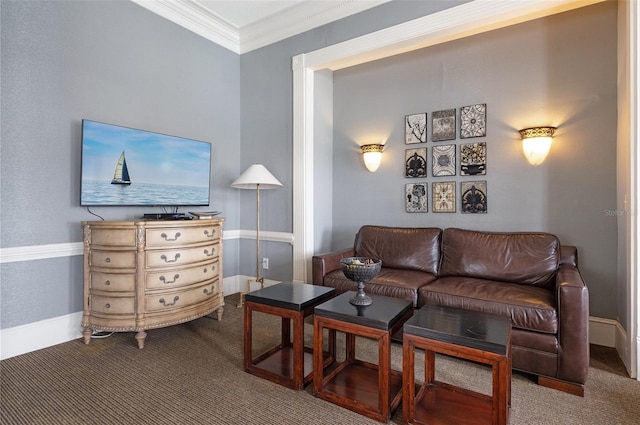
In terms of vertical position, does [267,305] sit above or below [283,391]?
above

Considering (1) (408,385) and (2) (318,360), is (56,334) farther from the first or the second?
(1) (408,385)

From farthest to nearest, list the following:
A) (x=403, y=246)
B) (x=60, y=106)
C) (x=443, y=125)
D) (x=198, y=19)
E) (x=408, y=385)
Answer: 1. (x=198, y=19)
2. (x=443, y=125)
3. (x=403, y=246)
4. (x=60, y=106)
5. (x=408, y=385)

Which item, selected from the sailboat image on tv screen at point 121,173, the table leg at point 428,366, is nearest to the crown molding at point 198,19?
the sailboat image on tv screen at point 121,173

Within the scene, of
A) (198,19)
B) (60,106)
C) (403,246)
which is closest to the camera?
(60,106)

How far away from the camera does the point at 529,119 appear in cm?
290

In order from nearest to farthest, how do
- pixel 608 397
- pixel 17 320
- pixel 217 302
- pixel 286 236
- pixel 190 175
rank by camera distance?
1. pixel 608 397
2. pixel 17 320
3. pixel 217 302
4. pixel 190 175
5. pixel 286 236

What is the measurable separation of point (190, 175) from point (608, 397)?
381cm

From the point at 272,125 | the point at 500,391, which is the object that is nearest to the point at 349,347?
the point at 500,391

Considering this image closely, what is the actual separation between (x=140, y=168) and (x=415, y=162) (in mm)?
2775

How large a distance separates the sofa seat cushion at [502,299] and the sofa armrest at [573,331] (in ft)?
Result: 0.20

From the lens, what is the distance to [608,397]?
74.0 inches

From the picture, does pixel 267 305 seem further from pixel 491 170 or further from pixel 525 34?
pixel 525 34

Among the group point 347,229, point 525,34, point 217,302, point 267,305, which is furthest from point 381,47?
point 217,302

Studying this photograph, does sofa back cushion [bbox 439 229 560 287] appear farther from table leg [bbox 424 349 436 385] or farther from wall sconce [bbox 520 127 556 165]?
table leg [bbox 424 349 436 385]
